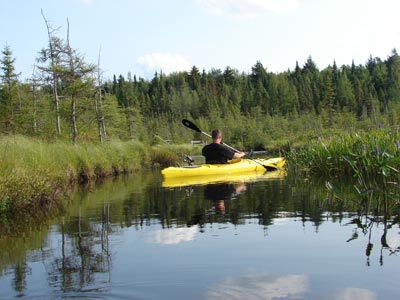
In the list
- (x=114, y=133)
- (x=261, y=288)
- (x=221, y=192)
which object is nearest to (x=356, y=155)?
(x=221, y=192)

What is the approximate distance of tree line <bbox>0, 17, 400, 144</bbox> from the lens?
2348 cm

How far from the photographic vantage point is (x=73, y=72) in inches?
915

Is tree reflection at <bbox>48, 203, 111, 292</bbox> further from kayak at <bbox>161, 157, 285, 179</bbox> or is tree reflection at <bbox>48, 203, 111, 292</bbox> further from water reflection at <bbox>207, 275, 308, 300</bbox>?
kayak at <bbox>161, 157, 285, 179</bbox>

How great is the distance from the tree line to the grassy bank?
246 cm

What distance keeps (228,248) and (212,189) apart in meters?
6.62

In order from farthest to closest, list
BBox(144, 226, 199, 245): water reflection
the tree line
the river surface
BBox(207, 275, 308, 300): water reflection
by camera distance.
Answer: the tree line, BBox(144, 226, 199, 245): water reflection, the river surface, BBox(207, 275, 308, 300): water reflection

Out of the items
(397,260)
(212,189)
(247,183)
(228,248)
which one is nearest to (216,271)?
(228,248)

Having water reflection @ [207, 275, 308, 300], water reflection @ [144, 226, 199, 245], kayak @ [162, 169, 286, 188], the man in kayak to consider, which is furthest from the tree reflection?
the man in kayak

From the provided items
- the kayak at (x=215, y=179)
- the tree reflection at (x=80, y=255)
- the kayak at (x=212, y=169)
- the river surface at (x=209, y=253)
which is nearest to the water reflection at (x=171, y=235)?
the river surface at (x=209, y=253)

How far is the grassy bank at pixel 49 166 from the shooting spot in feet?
30.0

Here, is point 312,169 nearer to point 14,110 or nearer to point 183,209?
point 183,209

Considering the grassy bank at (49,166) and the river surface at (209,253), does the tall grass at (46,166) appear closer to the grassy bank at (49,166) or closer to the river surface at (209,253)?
the grassy bank at (49,166)

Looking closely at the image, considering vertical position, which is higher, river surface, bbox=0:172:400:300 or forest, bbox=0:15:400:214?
forest, bbox=0:15:400:214

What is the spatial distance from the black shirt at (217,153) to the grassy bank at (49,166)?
168 inches
